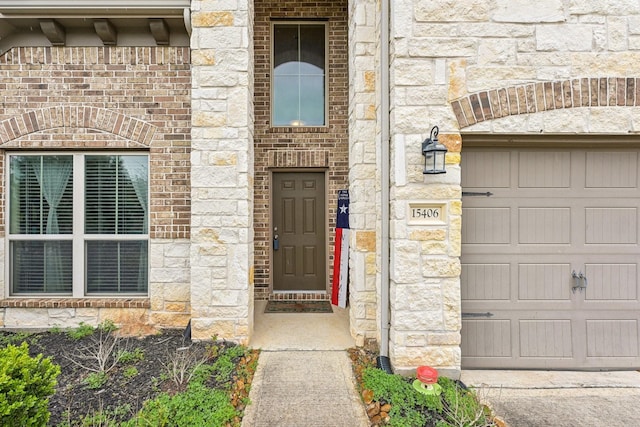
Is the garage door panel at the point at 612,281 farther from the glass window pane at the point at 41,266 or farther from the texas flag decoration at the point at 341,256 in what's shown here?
the glass window pane at the point at 41,266

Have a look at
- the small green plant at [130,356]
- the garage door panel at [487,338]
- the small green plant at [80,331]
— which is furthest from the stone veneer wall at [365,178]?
the small green plant at [80,331]

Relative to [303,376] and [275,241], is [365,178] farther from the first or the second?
[275,241]

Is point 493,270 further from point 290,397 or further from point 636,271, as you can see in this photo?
point 290,397

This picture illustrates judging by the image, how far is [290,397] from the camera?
2.72m

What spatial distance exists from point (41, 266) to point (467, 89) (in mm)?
5153

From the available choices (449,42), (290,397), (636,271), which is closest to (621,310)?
(636,271)

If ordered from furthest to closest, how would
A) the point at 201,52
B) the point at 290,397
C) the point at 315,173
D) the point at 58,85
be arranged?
the point at 315,173
the point at 58,85
the point at 201,52
the point at 290,397

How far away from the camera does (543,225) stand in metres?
3.27

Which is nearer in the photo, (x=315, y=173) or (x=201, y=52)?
(x=201, y=52)

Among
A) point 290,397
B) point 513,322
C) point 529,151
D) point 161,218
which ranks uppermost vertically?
point 529,151

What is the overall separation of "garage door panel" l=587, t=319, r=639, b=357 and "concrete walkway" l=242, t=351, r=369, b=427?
2376 mm

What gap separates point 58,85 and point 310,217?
3581 mm

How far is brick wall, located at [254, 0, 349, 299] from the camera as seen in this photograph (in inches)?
199

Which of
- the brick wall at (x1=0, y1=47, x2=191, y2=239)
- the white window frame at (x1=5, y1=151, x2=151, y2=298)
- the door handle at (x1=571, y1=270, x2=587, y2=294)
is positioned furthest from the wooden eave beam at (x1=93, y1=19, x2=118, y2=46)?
the door handle at (x1=571, y1=270, x2=587, y2=294)
